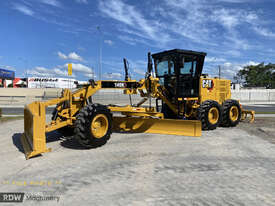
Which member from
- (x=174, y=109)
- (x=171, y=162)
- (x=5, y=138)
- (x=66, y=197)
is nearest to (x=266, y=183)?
(x=171, y=162)

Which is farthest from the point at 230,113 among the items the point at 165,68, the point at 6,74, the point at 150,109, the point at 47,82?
the point at 47,82

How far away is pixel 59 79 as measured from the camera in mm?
70062

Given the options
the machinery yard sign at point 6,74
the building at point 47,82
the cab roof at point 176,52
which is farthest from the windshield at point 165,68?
the building at point 47,82

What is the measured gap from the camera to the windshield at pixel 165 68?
8.38 m

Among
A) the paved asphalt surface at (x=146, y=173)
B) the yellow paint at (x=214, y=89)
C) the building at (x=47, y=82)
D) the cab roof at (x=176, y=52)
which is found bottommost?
the paved asphalt surface at (x=146, y=173)

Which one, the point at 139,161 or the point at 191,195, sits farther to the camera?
the point at 139,161

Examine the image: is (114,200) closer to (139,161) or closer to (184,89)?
(139,161)

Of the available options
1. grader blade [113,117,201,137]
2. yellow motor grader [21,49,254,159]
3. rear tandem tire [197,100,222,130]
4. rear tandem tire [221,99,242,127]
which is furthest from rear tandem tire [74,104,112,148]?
rear tandem tire [221,99,242,127]

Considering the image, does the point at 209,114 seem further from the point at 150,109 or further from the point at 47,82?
the point at 47,82

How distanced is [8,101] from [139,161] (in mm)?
32159

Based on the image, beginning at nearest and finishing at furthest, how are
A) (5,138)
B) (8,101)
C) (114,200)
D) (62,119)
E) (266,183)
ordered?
(114,200) → (266,183) → (62,119) → (5,138) → (8,101)

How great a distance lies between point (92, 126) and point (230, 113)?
6223 mm

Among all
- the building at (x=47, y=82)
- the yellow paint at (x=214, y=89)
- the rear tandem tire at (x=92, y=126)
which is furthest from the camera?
the building at (x=47, y=82)

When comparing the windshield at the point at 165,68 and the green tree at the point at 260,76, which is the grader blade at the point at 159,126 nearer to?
the windshield at the point at 165,68
